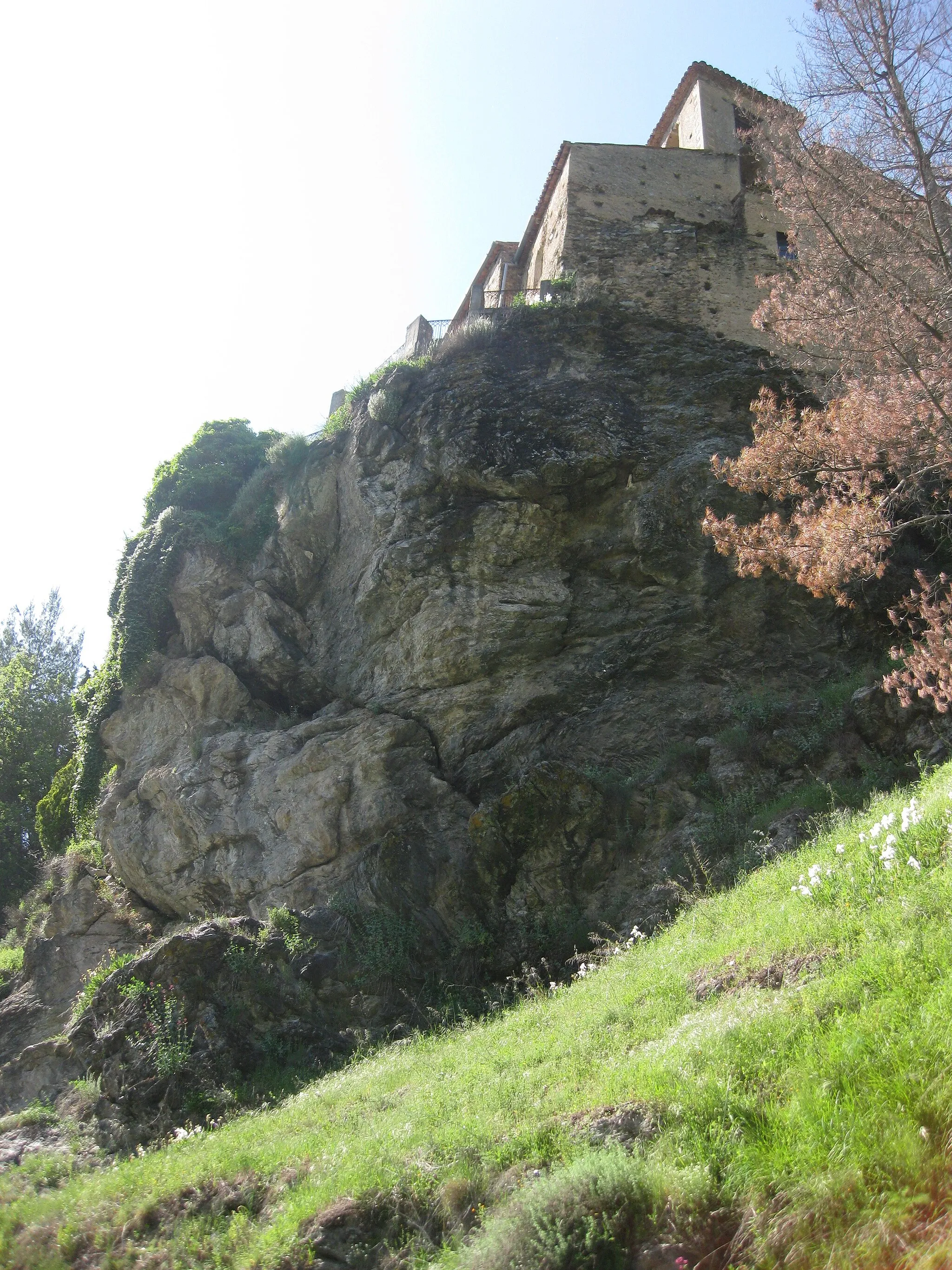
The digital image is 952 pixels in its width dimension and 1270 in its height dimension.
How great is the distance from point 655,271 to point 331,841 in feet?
38.0

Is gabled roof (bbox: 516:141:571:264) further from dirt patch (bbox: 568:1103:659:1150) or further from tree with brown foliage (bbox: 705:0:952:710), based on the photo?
dirt patch (bbox: 568:1103:659:1150)

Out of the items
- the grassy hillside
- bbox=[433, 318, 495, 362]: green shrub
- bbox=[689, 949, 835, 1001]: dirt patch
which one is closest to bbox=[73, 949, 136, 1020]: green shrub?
the grassy hillside

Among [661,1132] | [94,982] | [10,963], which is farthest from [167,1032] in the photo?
[10,963]

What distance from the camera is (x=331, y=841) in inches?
499

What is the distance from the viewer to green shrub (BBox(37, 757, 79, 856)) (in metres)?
19.0

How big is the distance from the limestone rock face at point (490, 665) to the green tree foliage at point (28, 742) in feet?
22.0

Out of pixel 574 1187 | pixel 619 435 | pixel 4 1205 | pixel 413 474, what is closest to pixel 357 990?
pixel 4 1205

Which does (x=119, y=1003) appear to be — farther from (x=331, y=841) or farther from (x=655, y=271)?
(x=655, y=271)

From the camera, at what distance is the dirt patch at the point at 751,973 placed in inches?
239

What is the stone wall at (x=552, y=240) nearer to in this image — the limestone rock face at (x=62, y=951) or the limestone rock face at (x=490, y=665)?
the limestone rock face at (x=490, y=665)

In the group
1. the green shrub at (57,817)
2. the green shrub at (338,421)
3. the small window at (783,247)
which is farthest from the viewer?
the green shrub at (57,817)

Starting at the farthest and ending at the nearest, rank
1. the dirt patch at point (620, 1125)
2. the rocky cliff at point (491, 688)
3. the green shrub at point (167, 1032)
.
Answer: the rocky cliff at point (491, 688) → the green shrub at point (167, 1032) → the dirt patch at point (620, 1125)

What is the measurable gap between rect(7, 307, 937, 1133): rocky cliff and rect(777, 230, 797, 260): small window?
266cm

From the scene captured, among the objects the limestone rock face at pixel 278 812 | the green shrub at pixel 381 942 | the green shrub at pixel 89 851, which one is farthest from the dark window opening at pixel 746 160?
the green shrub at pixel 89 851
